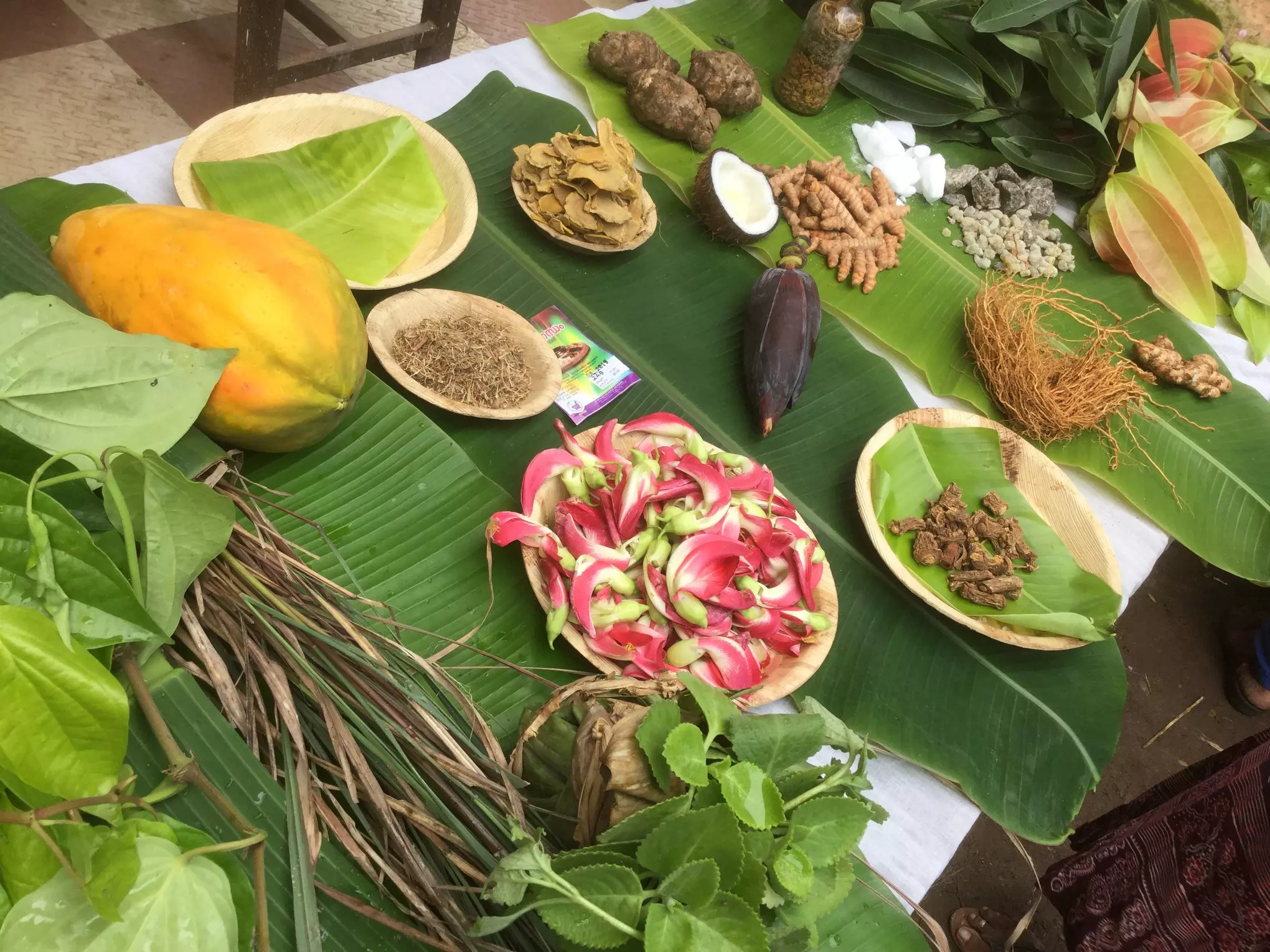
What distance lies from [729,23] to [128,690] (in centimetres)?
170

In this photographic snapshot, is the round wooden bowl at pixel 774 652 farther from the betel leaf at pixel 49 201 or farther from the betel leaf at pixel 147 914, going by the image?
the betel leaf at pixel 49 201

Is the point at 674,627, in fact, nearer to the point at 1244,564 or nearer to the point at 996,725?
the point at 996,725

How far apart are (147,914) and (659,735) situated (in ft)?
1.02

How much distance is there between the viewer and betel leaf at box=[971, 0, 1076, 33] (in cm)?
152

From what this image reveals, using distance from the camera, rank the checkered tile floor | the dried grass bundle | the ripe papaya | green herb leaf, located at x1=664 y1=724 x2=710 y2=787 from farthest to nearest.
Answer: the checkered tile floor, the dried grass bundle, the ripe papaya, green herb leaf, located at x1=664 y1=724 x2=710 y2=787

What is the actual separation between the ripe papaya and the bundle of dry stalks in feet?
0.40

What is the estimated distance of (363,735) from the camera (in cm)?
63

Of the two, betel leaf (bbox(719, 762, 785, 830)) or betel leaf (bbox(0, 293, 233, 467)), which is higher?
betel leaf (bbox(0, 293, 233, 467))

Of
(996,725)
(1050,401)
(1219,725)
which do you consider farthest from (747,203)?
(1219,725)

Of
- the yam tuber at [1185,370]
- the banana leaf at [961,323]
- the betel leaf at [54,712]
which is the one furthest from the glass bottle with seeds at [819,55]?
the betel leaf at [54,712]

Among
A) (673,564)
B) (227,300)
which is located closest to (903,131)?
(673,564)

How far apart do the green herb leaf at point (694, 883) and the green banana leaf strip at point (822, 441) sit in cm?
36

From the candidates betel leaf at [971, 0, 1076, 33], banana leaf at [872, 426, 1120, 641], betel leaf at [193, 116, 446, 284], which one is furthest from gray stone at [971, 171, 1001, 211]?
betel leaf at [193, 116, 446, 284]

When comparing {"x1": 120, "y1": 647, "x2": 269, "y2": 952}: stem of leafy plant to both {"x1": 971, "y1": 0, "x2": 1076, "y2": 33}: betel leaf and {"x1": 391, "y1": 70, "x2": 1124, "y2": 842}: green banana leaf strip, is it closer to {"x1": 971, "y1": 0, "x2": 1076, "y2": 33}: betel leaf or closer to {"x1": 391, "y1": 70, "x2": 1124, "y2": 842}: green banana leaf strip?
{"x1": 391, "y1": 70, "x2": 1124, "y2": 842}: green banana leaf strip
